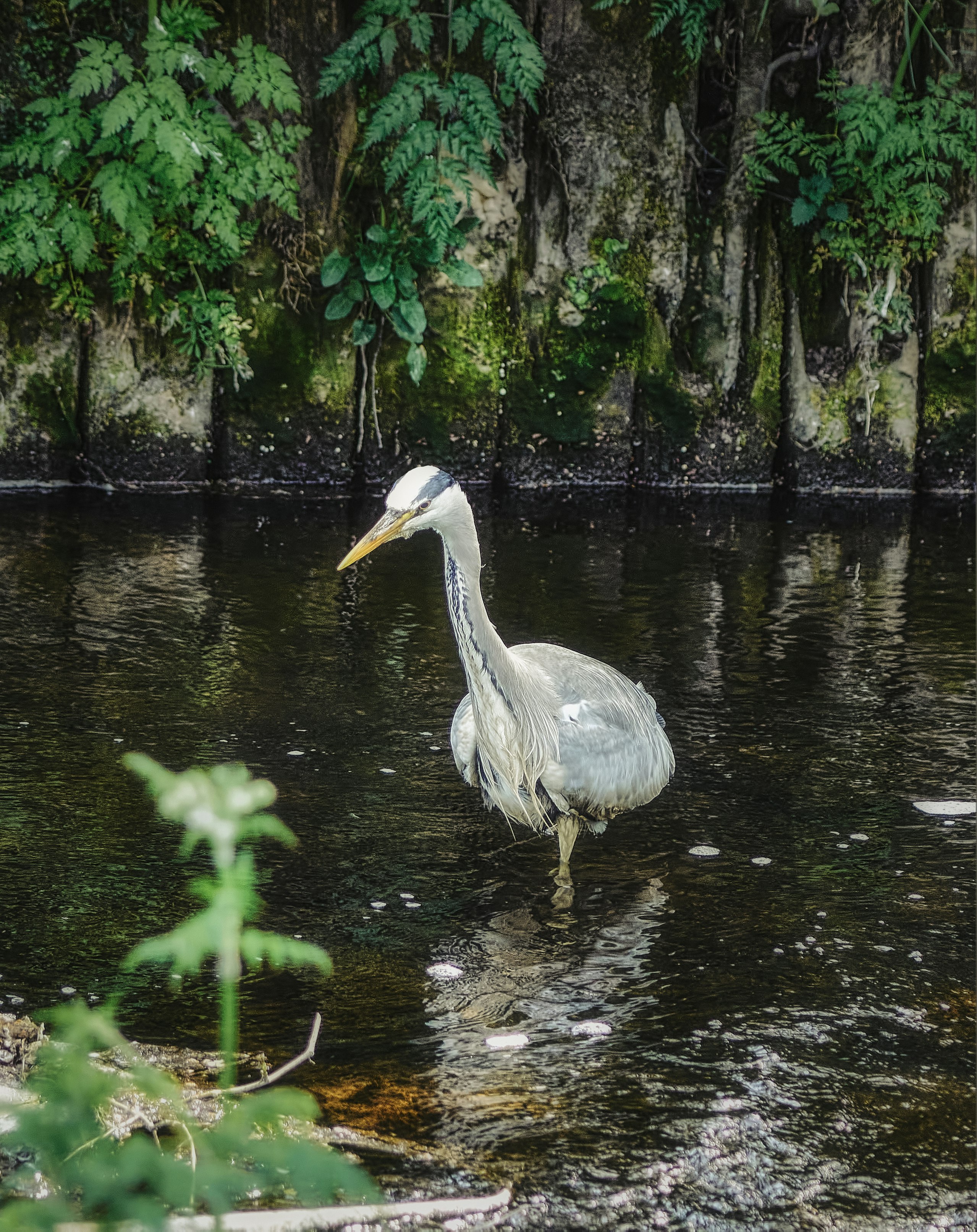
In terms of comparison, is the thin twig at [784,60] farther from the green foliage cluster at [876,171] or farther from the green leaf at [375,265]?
the green leaf at [375,265]

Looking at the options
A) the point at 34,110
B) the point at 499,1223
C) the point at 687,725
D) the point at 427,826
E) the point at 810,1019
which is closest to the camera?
the point at 499,1223

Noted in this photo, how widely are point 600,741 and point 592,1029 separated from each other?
96 centimetres

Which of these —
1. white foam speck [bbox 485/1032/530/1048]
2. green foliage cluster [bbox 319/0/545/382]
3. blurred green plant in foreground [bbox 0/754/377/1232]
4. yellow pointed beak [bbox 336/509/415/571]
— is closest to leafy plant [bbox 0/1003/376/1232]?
blurred green plant in foreground [bbox 0/754/377/1232]

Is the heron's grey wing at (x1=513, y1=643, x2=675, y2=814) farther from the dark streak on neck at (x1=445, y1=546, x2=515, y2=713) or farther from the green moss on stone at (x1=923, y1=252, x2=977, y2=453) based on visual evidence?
the green moss on stone at (x1=923, y1=252, x2=977, y2=453)

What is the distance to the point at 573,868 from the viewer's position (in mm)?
4359

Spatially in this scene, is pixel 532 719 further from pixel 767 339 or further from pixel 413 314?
pixel 767 339

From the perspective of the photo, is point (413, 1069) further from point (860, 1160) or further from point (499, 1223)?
point (860, 1160)

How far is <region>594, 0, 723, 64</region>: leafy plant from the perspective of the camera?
28.7 ft

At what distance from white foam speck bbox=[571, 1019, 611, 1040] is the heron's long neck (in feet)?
3.05

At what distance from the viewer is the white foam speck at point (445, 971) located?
12.1 feet

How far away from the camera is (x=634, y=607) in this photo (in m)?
6.98

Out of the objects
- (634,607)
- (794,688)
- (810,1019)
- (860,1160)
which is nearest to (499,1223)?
(860,1160)

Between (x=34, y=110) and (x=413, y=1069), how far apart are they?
6829 mm

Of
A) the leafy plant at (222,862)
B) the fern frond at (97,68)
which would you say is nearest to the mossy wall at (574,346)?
the fern frond at (97,68)
